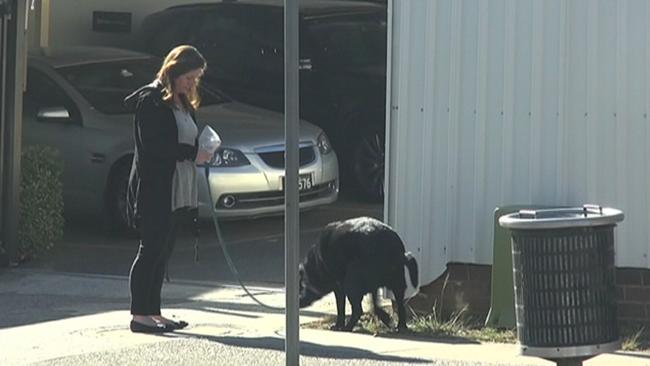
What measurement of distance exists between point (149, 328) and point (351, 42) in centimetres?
662

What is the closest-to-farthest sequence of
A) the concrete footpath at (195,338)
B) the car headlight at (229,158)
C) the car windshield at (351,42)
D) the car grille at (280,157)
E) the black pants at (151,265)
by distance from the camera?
1. the concrete footpath at (195,338)
2. the black pants at (151,265)
3. the car headlight at (229,158)
4. the car grille at (280,157)
5. the car windshield at (351,42)

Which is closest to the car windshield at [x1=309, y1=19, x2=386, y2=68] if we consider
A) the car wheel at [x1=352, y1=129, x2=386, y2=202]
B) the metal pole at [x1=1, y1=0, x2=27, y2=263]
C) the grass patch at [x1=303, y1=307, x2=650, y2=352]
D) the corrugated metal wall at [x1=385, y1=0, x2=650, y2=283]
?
the car wheel at [x1=352, y1=129, x2=386, y2=202]

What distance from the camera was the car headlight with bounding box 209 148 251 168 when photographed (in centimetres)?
1177

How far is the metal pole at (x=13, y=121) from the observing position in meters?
10.9

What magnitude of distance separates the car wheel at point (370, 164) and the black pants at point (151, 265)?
17.8 feet

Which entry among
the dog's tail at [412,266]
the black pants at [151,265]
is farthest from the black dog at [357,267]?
the black pants at [151,265]

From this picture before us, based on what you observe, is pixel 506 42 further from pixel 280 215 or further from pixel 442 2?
pixel 280 215

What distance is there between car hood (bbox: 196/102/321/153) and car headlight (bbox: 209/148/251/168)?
0.06m

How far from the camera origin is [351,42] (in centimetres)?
1445

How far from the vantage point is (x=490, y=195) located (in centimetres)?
850

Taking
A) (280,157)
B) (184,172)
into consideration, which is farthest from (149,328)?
(280,157)

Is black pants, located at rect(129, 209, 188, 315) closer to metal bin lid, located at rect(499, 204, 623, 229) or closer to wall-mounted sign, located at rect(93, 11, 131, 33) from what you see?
metal bin lid, located at rect(499, 204, 623, 229)

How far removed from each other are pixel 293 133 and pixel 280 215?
6.34 meters

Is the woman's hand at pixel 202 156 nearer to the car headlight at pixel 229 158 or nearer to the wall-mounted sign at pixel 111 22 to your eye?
the car headlight at pixel 229 158
